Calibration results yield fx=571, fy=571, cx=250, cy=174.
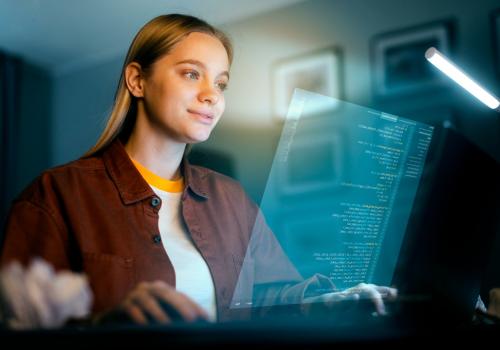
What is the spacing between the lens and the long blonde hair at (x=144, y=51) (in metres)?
1.14

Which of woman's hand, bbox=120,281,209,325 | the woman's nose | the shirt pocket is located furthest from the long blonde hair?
woman's hand, bbox=120,281,209,325

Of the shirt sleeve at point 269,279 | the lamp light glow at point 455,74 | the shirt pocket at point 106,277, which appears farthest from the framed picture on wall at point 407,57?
the shirt pocket at point 106,277

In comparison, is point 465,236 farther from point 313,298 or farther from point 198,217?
point 198,217

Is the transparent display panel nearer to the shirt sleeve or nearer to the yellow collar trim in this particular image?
the shirt sleeve

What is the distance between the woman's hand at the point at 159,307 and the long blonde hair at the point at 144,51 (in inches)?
26.4

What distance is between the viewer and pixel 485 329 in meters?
0.66

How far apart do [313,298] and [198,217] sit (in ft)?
1.10

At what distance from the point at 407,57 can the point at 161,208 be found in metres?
1.73

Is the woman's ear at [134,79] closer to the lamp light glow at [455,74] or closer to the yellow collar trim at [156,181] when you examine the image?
the yellow collar trim at [156,181]

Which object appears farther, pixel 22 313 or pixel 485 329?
pixel 485 329

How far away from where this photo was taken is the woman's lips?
44.2 inches

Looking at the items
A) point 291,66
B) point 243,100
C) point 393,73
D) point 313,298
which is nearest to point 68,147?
point 243,100

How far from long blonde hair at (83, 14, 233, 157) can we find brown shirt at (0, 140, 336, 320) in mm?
38

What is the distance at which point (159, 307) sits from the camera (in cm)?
52
